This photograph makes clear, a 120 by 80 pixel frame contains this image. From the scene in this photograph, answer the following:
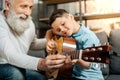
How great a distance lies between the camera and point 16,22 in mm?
1626

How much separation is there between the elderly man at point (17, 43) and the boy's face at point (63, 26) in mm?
195

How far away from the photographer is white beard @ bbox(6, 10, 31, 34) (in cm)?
162

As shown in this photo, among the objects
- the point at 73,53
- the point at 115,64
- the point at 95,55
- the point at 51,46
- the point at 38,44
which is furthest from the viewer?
the point at 115,64

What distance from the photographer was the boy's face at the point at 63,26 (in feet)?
5.29

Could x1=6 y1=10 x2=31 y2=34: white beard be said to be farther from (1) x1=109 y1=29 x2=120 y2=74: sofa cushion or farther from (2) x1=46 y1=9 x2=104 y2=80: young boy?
(1) x1=109 y1=29 x2=120 y2=74: sofa cushion

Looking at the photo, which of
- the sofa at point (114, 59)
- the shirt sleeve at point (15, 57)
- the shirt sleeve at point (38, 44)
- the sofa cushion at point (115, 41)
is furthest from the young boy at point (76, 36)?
the sofa cushion at point (115, 41)

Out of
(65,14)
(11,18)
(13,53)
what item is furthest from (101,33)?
(13,53)

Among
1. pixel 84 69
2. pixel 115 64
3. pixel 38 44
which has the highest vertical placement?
pixel 38 44

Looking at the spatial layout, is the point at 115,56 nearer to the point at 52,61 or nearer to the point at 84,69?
the point at 84,69

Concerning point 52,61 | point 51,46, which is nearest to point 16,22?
point 51,46

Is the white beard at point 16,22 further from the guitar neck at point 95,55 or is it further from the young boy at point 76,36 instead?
the guitar neck at point 95,55

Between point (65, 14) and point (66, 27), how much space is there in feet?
0.42

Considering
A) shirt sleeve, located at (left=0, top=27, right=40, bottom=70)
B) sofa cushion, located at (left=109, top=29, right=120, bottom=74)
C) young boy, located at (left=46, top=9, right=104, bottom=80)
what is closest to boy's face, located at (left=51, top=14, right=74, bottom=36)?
young boy, located at (left=46, top=9, right=104, bottom=80)

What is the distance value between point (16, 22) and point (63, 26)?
0.31m
